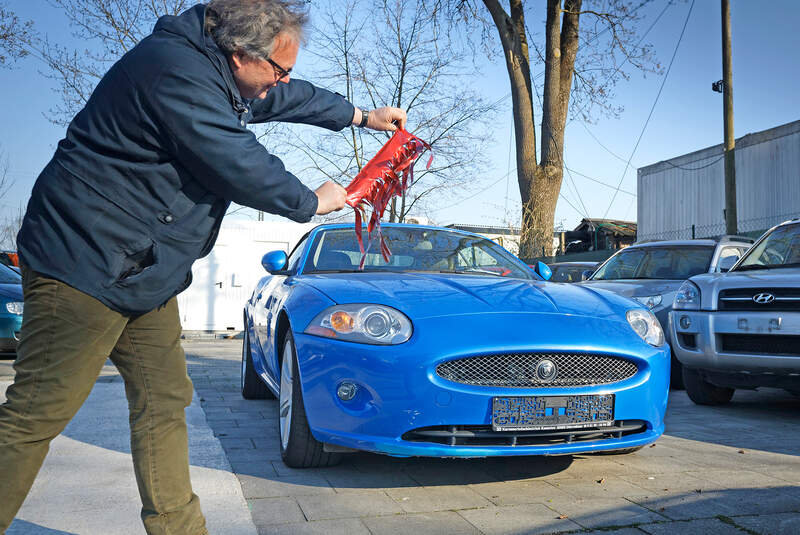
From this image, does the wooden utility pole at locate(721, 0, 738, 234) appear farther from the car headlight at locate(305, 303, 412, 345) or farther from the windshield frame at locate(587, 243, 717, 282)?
the car headlight at locate(305, 303, 412, 345)

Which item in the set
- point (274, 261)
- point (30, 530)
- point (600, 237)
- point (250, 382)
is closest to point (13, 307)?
point (250, 382)

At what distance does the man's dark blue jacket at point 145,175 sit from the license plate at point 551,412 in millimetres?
1559

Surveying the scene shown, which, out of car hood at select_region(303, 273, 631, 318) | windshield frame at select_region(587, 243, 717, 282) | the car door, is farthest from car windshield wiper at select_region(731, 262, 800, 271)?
the car door

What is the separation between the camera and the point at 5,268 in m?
9.62

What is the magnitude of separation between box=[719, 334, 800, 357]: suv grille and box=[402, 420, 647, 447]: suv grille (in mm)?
2349

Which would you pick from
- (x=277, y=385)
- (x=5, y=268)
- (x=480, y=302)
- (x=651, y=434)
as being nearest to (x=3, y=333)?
(x=5, y=268)

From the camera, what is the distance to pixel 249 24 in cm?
219

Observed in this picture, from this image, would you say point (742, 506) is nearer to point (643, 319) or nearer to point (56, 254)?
point (643, 319)

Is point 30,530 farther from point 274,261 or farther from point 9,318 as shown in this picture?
point 9,318

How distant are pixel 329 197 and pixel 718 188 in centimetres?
2380

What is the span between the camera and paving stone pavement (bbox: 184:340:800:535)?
2855 mm

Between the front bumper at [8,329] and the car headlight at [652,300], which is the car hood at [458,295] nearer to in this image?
the car headlight at [652,300]

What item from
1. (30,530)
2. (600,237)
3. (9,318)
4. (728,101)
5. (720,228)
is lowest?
(30,530)

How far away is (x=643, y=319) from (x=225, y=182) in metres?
2.47
